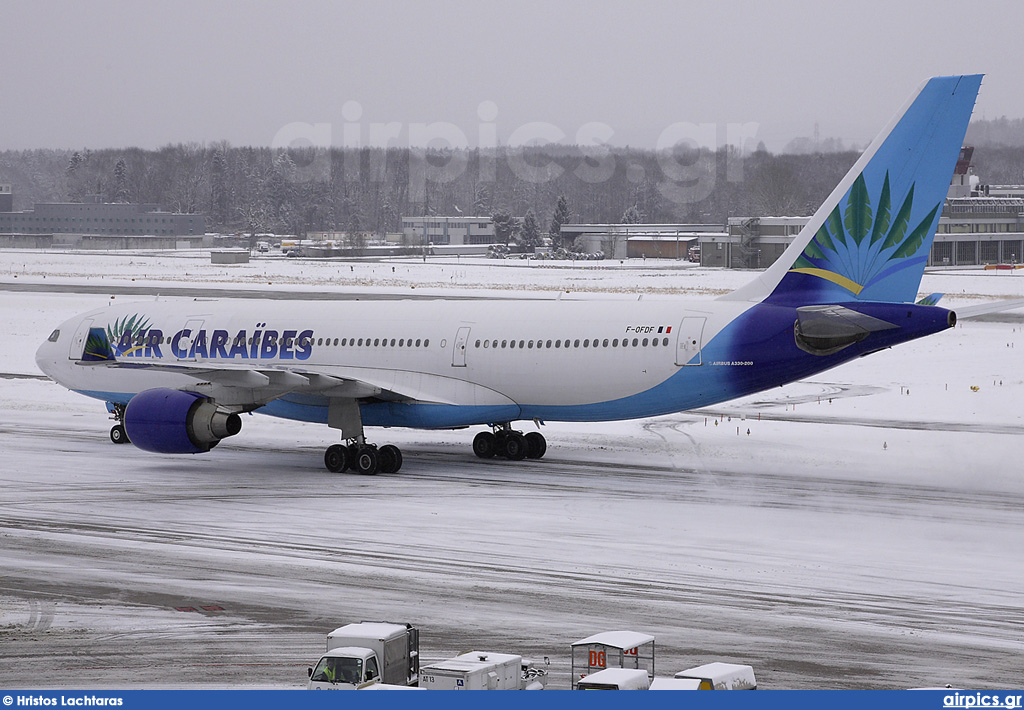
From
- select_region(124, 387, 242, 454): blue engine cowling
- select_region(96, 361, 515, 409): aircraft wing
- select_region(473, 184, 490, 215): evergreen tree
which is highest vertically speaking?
select_region(473, 184, 490, 215): evergreen tree

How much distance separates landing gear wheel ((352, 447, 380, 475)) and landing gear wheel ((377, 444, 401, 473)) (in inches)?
4.2

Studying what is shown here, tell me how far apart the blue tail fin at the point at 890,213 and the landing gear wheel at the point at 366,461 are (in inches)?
351

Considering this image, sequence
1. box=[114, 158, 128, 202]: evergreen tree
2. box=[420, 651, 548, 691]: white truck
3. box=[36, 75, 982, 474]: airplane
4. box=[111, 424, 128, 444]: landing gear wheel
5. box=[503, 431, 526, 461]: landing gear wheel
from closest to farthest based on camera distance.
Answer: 1. box=[420, 651, 548, 691]: white truck
2. box=[36, 75, 982, 474]: airplane
3. box=[503, 431, 526, 461]: landing gear wheel
4. box=[111, 424, 128, 444]: landing gear wheel
5. box=[114, 158, 128, 202]: evergreen tree

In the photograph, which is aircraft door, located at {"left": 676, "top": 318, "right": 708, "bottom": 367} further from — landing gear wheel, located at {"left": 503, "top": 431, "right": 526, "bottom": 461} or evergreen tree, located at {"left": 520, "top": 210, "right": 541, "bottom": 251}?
evergreen tree, located at {"left": 520, "top": 210, "right": 541, "bottom": 251}

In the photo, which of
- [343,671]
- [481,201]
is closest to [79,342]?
[343,671]

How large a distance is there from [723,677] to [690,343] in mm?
14556

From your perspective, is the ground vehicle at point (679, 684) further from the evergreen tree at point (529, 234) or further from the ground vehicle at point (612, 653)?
the evergreen tree at point (529, 234)

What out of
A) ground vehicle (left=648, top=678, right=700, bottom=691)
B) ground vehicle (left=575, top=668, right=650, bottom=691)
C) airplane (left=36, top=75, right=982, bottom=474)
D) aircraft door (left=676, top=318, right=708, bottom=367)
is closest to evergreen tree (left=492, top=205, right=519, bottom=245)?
airplane (left=36, top=75, right=982, bottom=474)

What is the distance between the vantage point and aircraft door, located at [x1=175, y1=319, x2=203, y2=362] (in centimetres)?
3042

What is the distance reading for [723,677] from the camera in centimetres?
1091

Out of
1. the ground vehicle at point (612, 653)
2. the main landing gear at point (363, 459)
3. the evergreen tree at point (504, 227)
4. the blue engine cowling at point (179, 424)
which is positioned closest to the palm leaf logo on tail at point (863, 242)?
the main landing gear at point (363, 459)

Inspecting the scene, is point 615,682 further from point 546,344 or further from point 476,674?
point 546,344

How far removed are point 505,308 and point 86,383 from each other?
1110 centimetres
